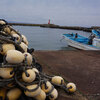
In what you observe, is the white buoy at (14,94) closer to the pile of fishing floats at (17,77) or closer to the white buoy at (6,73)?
the pile of fishing floats at (17,77)

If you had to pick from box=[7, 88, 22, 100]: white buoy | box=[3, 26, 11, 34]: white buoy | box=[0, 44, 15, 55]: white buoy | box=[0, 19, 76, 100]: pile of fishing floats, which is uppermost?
box=[3, 26, 11, 34]: white buoy

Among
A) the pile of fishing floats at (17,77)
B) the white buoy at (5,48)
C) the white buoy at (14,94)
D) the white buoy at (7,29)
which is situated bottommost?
the white buoy at (14,94)

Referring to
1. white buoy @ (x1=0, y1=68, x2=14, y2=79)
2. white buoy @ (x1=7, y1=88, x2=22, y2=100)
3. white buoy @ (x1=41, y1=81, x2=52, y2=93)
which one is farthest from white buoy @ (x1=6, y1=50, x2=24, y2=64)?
white buoy @ (x1=41, y1=81, x2=52, y2=93)

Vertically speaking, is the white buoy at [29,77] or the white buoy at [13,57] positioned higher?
the white buoy at [13,57]

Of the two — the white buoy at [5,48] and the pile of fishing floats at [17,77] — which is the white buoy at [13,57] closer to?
the pile of fishing floats at [17,77]

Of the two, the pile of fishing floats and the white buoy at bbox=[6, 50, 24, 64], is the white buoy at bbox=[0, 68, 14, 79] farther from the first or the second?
the white buoy at bbox=[6, 50, 24, 64]

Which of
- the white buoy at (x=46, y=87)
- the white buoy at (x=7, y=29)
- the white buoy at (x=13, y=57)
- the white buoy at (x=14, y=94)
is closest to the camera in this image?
the white buoy at (x=13, y=57)

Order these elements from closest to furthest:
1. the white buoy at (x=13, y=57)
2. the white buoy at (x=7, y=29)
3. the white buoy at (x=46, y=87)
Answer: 1. the white buoy at (x=13, y=57)
2. the white buoy at (x=46, y=87)
3. the white buoy at (x=7, y=29)

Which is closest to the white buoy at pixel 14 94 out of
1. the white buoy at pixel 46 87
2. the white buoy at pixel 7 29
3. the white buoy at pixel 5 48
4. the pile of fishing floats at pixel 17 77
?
the pile of fishing floats at pixel 17 77

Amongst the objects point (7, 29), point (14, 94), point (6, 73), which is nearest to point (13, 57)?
point (6, 73)

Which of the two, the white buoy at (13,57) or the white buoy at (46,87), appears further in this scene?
the white buoy at (46,87)

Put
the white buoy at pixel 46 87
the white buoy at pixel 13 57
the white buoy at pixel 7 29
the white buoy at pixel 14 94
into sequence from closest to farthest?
the white buoy at pixel 13 57 < the white buoy at pixel 14 94 < the white buoy at pixel 46 87 < the white buoy at pixel 7 29

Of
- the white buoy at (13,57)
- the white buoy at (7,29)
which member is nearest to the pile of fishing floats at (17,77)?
the white buoy at (13,57)

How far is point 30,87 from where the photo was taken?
5.77 feet
